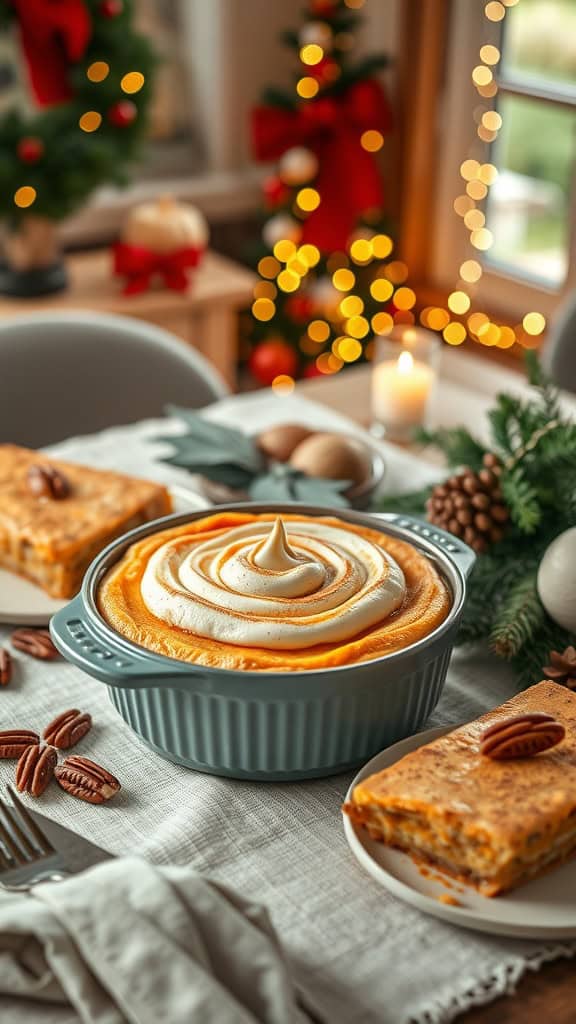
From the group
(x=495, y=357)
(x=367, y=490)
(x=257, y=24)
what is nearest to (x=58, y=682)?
(x=367, y=490)

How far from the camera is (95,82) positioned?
8.05 ft

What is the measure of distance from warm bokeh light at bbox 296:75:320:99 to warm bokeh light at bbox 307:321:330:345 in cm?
57

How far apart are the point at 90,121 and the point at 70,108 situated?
0.18ft

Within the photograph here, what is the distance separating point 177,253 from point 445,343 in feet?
2.52

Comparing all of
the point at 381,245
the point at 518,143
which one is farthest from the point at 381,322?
the point at 518,143

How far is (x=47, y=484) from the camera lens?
1187 mm

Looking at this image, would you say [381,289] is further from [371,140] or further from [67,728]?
[67,728]

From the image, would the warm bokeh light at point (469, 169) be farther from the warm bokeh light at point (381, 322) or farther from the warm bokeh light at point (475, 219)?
the warm bokeh light at point (381, 322)

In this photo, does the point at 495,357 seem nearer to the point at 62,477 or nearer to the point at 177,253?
the point at 177,253

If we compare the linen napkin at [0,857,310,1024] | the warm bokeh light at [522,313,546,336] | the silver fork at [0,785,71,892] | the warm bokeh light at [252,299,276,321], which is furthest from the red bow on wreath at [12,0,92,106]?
the linen napkin at [0,857,310,1024]

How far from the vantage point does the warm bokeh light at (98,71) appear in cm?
245

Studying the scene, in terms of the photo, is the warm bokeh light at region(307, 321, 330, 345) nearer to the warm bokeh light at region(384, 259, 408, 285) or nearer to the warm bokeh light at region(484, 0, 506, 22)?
the warm bokeh light at region(384, 259, 408, 285)

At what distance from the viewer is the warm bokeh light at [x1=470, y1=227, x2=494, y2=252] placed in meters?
2.88

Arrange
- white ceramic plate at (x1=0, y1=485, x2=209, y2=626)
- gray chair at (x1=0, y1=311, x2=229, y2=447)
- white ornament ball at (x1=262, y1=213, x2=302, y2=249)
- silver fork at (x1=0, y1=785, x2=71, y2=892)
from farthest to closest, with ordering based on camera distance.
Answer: white ornament ball at (x1=262, y1=213, x2=302, y2=249) → gray chair at (x1=0, y1=311, x2=229, y2=447) → white ceramic plate at (x1=0, y1=485, x2=209, y2=626) → silver fork at (x1=0, y1=785, x2=71, y2=892)
